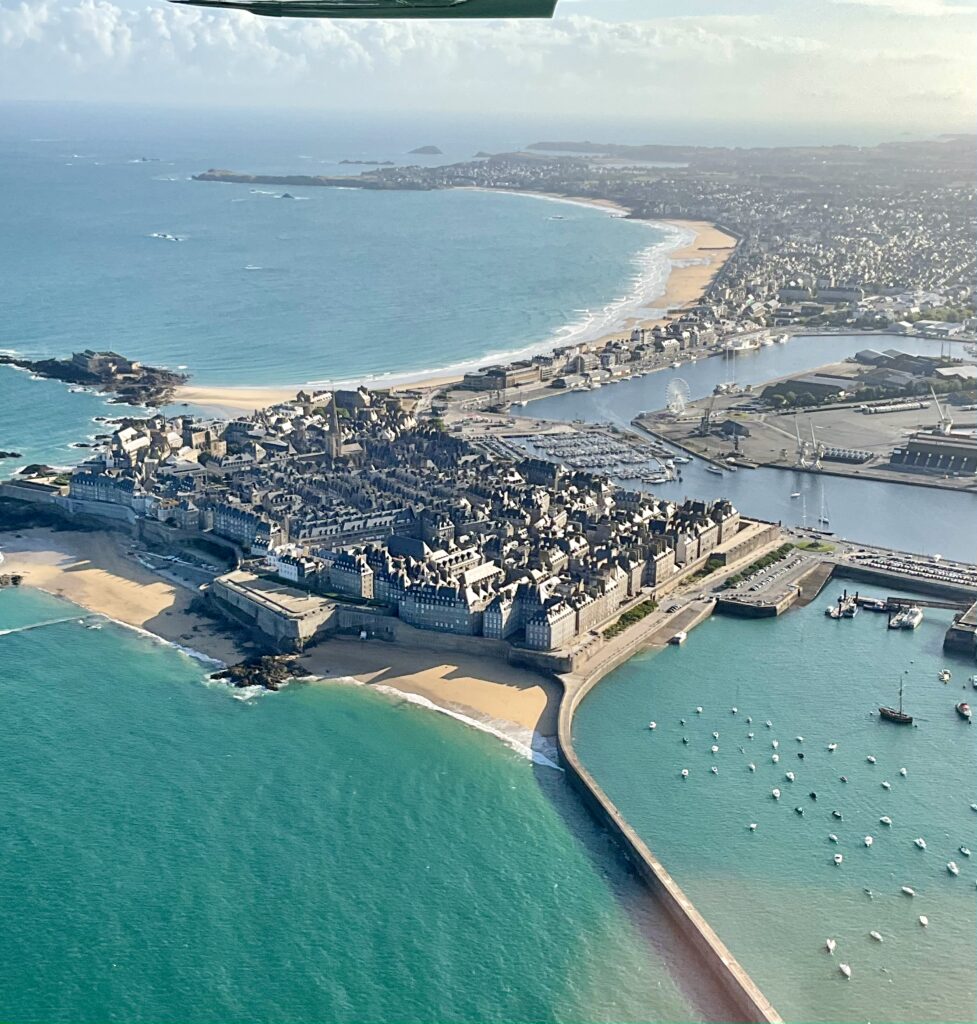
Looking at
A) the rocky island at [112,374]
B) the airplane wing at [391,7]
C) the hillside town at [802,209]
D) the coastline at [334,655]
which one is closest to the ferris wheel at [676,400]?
the hillside town at [802,209]

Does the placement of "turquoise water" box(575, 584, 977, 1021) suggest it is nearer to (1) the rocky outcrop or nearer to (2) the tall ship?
(2) the tall ship

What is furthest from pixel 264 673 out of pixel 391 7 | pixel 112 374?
pixel 112 374

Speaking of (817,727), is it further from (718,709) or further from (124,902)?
(124,902)

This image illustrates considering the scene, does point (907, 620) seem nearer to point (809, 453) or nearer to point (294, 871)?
point (809, 453)

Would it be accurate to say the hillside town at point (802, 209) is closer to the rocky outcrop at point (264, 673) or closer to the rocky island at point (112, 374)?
the rocky island at point (112, 374)

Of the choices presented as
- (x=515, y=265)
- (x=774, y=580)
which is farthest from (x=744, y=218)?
(x=774, y=580)

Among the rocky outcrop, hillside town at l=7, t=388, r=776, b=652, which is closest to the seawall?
hillside town at l=7, t=388, r=776, b=652
